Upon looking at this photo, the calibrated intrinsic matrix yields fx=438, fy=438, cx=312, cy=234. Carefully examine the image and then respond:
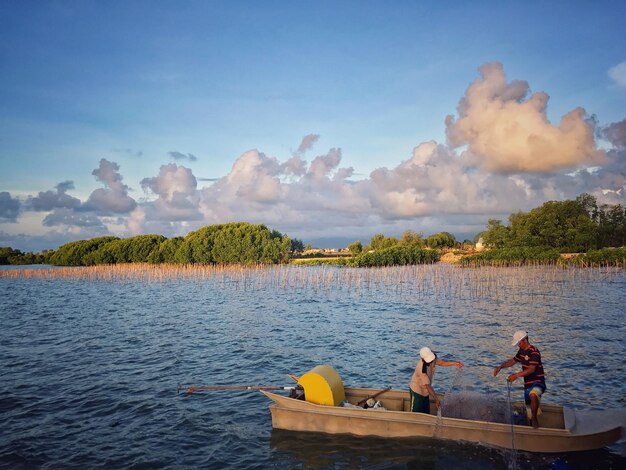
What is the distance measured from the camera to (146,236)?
118 m

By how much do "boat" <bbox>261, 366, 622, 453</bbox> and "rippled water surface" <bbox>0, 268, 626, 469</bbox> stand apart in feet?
0.97

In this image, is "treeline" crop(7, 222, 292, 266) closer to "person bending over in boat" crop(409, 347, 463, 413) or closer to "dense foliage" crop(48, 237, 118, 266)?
"dense foliage" crop(48, 237, 118, 266)

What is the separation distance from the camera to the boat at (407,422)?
32.0 feet

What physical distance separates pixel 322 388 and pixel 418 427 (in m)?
2.54

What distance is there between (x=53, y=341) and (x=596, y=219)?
101 meters

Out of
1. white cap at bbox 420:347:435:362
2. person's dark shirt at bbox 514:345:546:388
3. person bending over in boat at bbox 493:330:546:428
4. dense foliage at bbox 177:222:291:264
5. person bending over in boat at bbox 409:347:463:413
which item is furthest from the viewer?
dense foliage at bbox 177:222:291:264

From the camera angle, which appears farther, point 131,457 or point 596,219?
point 596,219

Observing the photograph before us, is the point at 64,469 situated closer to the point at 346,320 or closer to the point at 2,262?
the point at 346,320

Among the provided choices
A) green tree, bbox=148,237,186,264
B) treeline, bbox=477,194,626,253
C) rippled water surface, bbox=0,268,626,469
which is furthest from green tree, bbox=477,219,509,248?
green tree, bbox=148,237,186,264

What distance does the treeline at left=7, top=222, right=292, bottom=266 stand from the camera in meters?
100

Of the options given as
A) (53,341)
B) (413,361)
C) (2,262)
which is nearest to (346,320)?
(413,361)

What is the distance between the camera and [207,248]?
103m

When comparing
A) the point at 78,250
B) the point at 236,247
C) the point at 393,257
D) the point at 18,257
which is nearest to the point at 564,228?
the point at 393,257

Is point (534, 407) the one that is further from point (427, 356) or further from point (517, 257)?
Result: point (517, 257)
